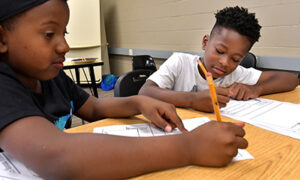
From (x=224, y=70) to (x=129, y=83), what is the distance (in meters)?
0.54

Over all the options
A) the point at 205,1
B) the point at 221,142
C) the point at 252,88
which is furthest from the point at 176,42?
the point at 221,142

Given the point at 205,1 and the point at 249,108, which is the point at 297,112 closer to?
the point at 249,108

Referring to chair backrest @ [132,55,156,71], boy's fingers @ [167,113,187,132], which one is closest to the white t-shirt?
boy's fingers @ [167,113,187,132]

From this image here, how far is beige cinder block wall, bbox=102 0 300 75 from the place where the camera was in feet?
5.70

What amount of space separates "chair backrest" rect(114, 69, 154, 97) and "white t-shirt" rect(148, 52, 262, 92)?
0.52ft

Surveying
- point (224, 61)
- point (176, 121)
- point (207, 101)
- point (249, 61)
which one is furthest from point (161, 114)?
point (249, 61)

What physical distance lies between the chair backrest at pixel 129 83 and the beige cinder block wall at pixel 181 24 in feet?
4.04

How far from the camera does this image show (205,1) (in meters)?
2.30

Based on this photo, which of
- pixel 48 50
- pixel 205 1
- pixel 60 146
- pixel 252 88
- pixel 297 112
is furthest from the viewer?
pixel 205 1

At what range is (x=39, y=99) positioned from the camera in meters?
0.67

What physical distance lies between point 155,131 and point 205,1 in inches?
80.8

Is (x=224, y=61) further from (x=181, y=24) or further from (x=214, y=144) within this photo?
(x=181, y=24)

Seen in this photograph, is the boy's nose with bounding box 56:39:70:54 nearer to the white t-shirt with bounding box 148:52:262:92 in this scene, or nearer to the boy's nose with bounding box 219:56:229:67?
the white t-shirt with bounding box 148:52:262:92

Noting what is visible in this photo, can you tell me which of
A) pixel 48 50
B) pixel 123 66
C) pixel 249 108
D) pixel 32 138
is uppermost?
pixel 48 50
